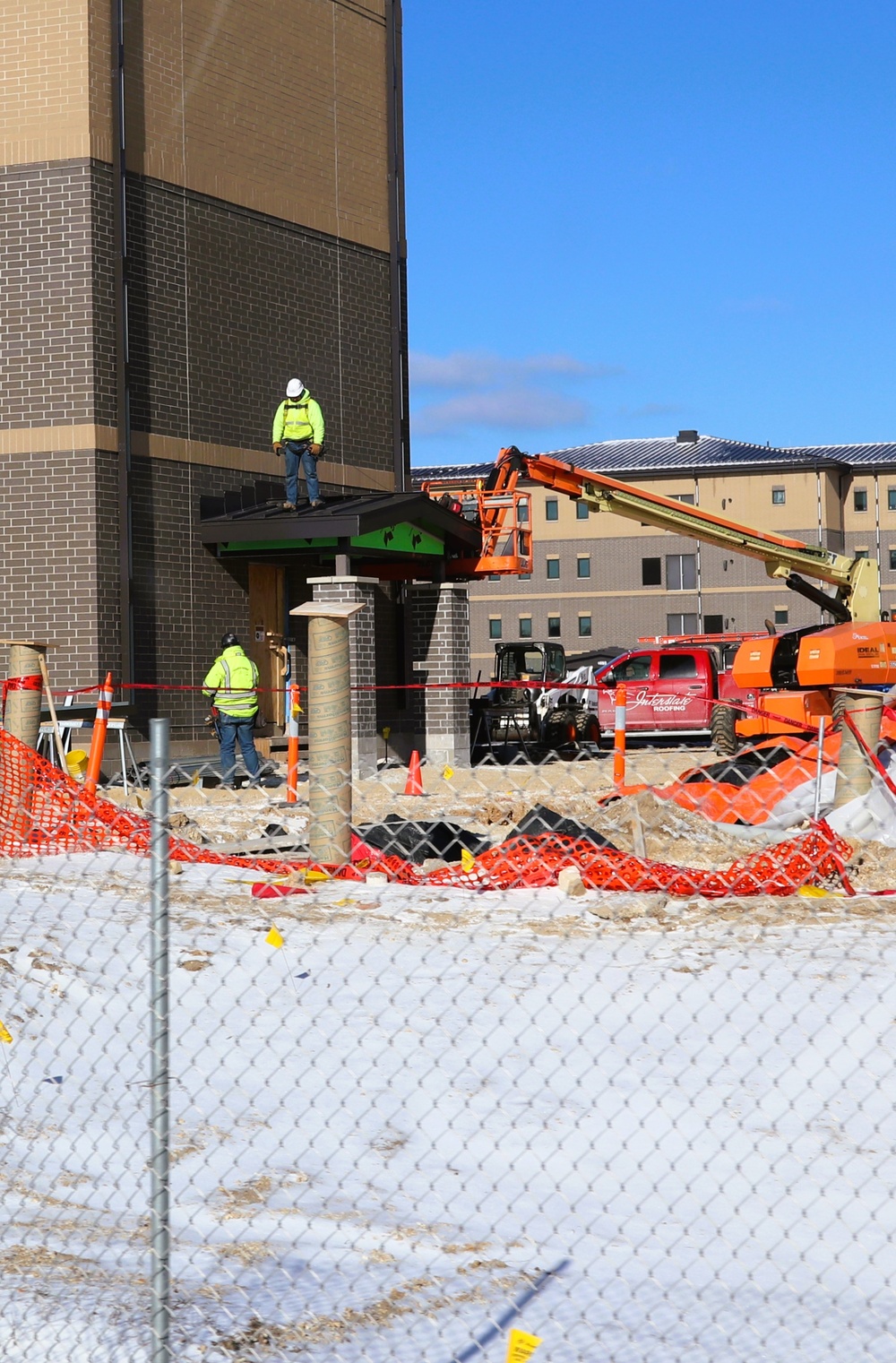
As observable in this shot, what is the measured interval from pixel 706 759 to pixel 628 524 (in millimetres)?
46754

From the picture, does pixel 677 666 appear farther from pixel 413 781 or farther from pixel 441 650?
pixel 413 781

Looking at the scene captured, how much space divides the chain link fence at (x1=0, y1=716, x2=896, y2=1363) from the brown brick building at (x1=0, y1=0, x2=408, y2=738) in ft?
36.5

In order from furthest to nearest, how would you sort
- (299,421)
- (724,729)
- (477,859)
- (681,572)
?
(681,572) → (724,729) → (299,421) → (477,859)

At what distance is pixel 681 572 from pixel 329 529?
5098 centimetres

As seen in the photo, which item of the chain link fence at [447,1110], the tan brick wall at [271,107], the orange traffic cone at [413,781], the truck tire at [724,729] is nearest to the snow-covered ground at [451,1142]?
the chain link fence at [447,1110]

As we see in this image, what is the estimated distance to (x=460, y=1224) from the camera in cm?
507

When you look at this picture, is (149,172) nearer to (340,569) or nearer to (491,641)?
(340,569)

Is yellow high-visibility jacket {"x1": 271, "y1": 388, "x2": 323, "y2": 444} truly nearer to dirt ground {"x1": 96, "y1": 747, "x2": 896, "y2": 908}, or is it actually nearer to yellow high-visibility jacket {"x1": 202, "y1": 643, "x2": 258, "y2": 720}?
yellow high-visibility jacket {"x1": 202, "y1": 643, "x2": 258, "y2": 720}

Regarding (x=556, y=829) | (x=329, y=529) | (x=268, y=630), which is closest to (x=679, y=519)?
(x=329, y=529)

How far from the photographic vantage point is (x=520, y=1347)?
157 inches

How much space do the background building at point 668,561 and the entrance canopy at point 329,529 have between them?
46498 mm

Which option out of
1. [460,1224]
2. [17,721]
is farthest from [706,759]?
[460,1224]

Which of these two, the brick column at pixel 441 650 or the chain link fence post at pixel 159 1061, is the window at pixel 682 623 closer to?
the brick column at pixel 441 650

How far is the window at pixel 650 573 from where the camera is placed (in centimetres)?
7150
